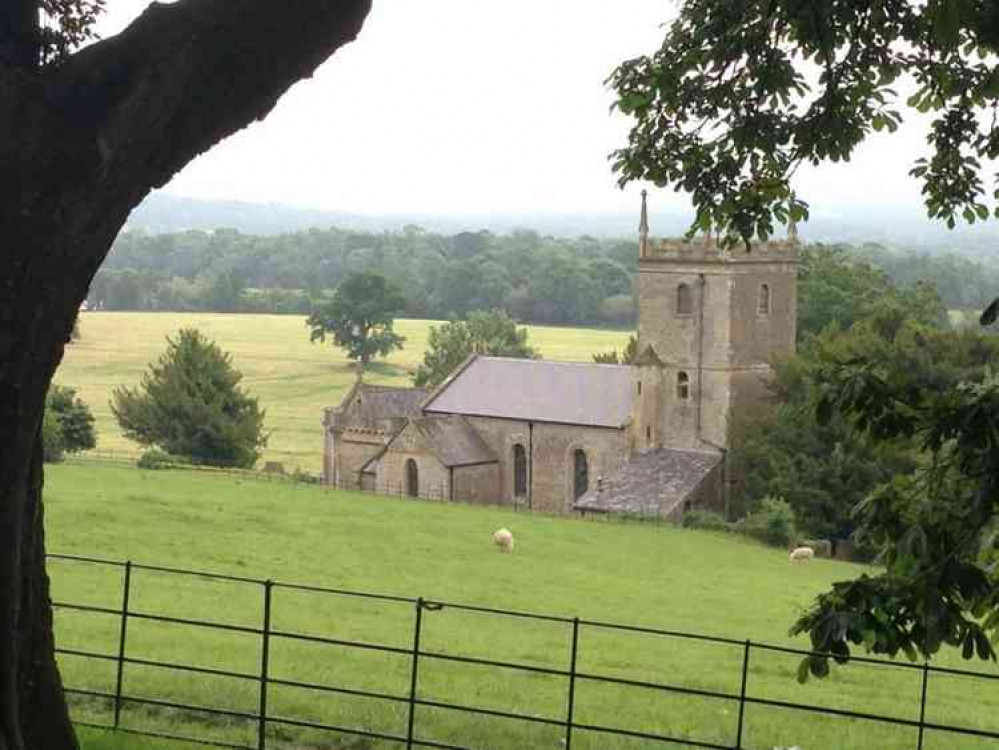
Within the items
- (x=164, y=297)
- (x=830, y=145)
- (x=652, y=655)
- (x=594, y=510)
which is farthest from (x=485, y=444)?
(x=164, y=297)

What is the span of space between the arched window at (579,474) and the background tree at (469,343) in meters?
34.1

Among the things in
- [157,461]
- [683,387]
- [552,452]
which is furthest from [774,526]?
[157,461]

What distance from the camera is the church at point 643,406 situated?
61.9 metres

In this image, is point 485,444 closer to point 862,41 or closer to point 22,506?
point 862,41

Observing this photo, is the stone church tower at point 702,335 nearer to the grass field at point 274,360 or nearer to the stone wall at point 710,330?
the stone wall at point 710,330

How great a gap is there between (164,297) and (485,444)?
136928 millimetres

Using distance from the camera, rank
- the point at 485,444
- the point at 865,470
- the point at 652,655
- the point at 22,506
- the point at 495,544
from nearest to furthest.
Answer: the point at 22,506
the point at 652,655
the point at 495,544
the point at 865,470
the point at 485,444

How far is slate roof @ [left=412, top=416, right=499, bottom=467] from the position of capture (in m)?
62.0

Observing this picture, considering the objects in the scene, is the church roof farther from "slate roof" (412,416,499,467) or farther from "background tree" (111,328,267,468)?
"background tree" (111,328,267,468)

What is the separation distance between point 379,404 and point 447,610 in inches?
1545

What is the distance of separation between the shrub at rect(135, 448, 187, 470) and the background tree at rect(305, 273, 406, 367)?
57297 mm

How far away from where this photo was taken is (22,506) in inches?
311

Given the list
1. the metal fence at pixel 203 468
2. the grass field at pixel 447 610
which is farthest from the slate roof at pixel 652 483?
the metal fence at pixel 203 468

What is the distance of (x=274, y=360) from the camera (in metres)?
138
